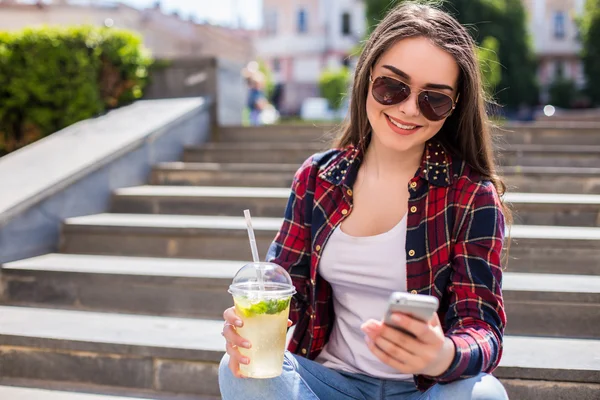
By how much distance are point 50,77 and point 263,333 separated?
4.61 metres

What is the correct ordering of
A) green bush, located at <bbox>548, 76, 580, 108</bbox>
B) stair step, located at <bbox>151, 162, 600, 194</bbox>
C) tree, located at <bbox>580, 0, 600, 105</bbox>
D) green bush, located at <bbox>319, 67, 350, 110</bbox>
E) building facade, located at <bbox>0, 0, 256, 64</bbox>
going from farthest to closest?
green bush, located at <bbox>548, 76, 580, 108</bbox> < tree, located at <bbox>580, 0, 600, 105</bbox> < green bush, located at <bbox>319, 67, 350, 110</bbox> < building facade, located at <bbox>0, 0, 256, 64</bbox> < stair step, located at <bbox>151, 162, 600, 194</bbox>

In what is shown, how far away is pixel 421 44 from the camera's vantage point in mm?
1849

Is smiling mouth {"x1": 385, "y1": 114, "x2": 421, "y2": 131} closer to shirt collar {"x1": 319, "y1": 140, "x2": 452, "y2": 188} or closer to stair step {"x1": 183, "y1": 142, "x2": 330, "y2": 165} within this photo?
shirt collar {"x1": 319, "y1": 140, "x2": 452, "y2": 188}

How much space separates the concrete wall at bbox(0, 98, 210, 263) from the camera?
3.82 metres

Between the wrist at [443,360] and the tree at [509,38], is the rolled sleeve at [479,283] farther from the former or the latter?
the tree at [509,38]

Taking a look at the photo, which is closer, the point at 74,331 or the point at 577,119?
the point at 74,331

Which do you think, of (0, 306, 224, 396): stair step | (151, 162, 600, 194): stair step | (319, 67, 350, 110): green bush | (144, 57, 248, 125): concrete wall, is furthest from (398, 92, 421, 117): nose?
(319, 67, 350, 110): green bush

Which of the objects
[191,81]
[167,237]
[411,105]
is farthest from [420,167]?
[191,81]

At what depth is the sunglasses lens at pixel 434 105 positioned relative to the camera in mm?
1836

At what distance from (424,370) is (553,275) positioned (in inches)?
87.5

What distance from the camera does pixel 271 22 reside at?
4378 cm

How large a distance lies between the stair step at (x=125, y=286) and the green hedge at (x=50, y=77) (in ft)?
7.41

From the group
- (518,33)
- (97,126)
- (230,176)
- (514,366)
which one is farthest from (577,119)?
(518,33)

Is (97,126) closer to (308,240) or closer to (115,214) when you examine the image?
(115,214)
